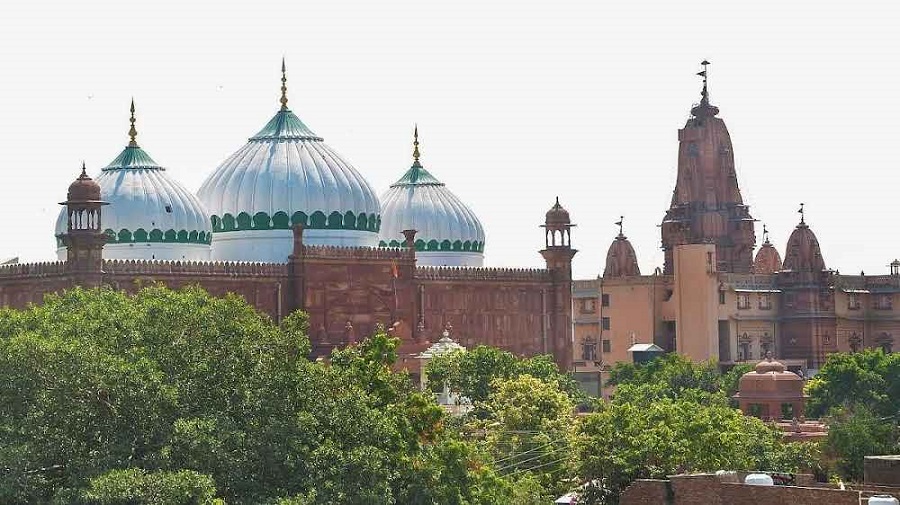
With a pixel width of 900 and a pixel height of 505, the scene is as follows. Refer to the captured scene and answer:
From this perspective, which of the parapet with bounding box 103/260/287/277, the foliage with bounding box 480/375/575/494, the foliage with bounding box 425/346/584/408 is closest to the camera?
the foliage with bounding box 480/375/575/494

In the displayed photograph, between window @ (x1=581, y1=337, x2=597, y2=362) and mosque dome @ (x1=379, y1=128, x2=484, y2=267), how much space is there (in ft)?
66.6

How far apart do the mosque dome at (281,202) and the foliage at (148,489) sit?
3089 cm

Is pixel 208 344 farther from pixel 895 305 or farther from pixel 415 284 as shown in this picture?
pixel 895 305

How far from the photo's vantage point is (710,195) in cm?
9594

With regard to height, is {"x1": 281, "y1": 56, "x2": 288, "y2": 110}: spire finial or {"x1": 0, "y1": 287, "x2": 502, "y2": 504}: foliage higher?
{"x1": 281, "y1": 56, "x2": 288, "y2": 110}: spire finial

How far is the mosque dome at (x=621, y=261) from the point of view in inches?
3738

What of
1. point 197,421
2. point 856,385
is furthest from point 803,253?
point 197,421

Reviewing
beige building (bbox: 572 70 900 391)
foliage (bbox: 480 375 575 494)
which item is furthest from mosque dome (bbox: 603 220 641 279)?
foliage (bbox: 480 375 575 494)

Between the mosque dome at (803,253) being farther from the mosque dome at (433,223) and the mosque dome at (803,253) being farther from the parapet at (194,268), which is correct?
the parapet at (194,268)

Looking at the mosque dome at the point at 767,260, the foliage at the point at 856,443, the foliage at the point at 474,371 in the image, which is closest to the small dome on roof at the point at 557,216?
the foliage at the point at 474,371

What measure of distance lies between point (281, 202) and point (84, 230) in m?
8.26

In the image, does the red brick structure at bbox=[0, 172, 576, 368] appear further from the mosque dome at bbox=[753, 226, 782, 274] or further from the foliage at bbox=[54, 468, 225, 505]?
the mosque dome at bbox=[753, 226, 782, 274]

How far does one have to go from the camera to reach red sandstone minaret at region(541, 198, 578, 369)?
6981 cm

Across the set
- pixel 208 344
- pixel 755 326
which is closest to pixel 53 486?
pixel 208 344
